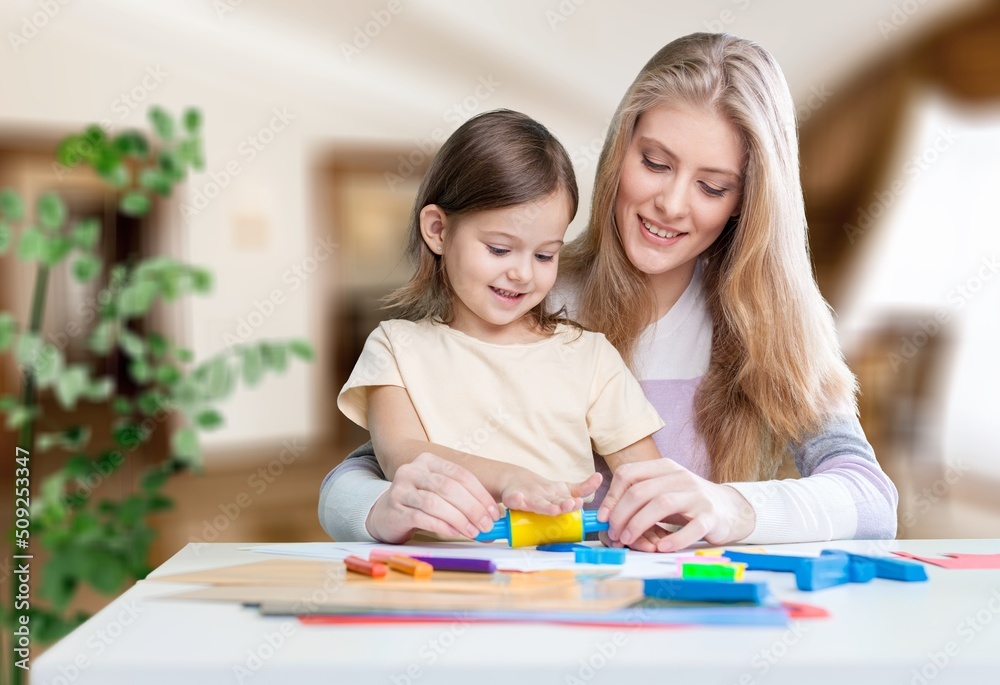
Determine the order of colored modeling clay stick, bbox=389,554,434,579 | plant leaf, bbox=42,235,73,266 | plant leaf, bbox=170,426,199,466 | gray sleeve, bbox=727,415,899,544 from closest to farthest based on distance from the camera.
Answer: colored modeling clay stick, bbox=389,554,434,579 < gray sleeve, bbox=727,415,899,544 < plant leaf, bbox=42,235,73,266 < plant leaf, bbox=170,426,199,466

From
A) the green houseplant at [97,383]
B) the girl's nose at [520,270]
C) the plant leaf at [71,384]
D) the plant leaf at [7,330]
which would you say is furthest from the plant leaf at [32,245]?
the girl's nose at [520,270]

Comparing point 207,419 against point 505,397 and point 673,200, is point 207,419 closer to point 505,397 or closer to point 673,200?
point 505,397

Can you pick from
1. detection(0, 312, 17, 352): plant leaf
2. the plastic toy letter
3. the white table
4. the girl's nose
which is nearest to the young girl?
the girl's nose

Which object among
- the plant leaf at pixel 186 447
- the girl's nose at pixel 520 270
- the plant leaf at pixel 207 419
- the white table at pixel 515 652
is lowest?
the white table at pixel 515 652

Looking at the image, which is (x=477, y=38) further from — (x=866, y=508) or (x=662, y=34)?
(x=866, y=508)

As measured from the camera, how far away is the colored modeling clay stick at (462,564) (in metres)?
0.96

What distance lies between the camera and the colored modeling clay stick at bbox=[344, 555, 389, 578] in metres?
0.95

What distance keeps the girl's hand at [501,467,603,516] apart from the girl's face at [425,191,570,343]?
40 centimetres

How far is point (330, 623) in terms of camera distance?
79cm

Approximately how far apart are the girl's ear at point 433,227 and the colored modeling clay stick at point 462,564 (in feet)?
2.20

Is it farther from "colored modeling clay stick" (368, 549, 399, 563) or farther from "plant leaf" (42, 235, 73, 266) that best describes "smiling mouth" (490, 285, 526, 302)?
"plant leaf" (42, 235, 73, 266)

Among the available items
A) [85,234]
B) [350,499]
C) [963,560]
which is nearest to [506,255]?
[350,499]

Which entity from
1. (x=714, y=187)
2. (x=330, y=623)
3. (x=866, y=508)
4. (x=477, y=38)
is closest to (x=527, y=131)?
(x=714, y=187)

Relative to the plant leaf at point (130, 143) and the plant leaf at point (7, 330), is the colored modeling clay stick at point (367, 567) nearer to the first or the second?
the plant leaf at point (7, 330)
